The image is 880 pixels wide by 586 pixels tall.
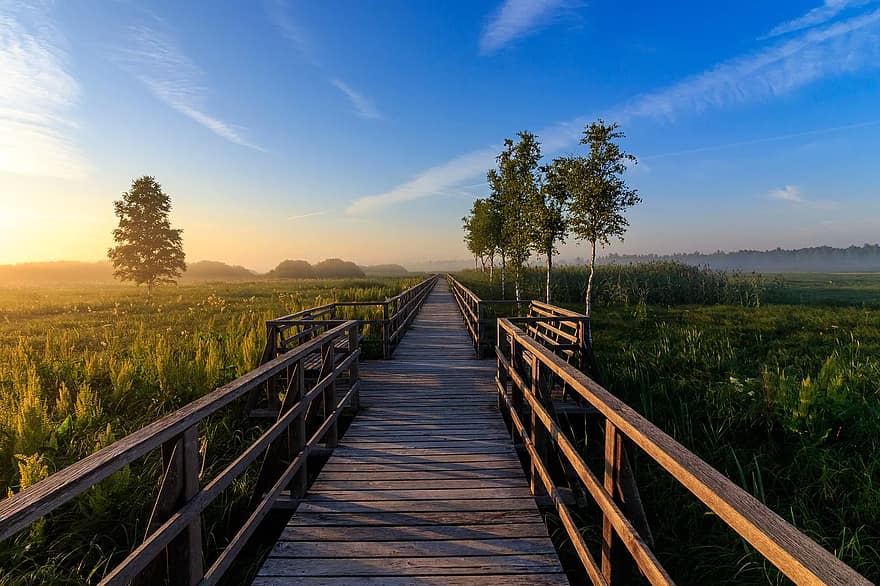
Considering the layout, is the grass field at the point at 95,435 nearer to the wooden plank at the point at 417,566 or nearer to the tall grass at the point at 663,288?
the wooden plank at the point at 417,566

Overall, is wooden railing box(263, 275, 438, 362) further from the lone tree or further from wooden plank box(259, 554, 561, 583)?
the lone tree

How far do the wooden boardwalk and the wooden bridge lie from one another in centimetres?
1

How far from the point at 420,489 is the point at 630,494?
2.13m

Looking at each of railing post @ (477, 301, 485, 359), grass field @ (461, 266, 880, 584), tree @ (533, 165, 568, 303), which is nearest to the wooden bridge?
grass field @ (461, 266, 880, 584)

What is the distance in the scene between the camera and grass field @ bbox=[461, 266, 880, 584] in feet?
12.2

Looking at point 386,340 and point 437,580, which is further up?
point 386,340

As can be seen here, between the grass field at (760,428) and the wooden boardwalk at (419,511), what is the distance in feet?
5.43

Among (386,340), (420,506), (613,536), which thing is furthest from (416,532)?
(386,340)

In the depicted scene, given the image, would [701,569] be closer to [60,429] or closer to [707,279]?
[60,429]

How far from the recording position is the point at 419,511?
3.31m

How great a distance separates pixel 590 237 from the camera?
15281 millimetres

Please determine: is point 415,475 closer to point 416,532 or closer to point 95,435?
point 416,532

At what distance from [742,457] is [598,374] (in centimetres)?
200

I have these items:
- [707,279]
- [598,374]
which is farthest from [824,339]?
[707,279]
